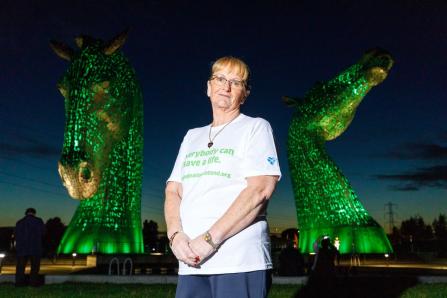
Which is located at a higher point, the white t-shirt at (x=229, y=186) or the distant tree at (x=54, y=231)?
the distant tree at (x=54, y=231)

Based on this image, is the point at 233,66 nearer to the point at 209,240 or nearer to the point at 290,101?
the point at 209,240

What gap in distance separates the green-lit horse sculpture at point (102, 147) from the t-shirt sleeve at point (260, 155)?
1056 cm

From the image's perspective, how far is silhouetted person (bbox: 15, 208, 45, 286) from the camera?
25.3ft

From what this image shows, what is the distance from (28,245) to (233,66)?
6.60 meters

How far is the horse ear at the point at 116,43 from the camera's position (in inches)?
535

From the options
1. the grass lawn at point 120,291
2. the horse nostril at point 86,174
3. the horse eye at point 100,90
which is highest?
the horse eye at point 100,90

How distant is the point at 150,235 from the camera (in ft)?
169

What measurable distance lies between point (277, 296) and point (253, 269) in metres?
4.60

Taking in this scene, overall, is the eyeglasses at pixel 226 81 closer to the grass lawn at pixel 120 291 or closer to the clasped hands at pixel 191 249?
the clasped hands at pixel 191 249

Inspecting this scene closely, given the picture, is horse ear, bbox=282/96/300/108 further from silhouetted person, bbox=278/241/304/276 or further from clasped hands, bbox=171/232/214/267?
clasped hands, bbox=171/232/214/267

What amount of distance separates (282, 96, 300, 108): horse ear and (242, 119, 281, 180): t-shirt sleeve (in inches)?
637

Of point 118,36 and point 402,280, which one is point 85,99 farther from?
point 402,280

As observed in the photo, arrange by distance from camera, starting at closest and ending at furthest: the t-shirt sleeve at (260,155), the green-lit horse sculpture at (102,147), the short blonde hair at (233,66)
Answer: the t-shirt sleeve at (260,155), the short blonde hair at (233,66), the green-lit horse sculpture at (102,147)

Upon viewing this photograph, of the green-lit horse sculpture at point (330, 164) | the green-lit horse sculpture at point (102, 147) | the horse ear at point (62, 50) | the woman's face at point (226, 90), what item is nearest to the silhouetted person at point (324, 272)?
the woman's face at point (226, 90)
